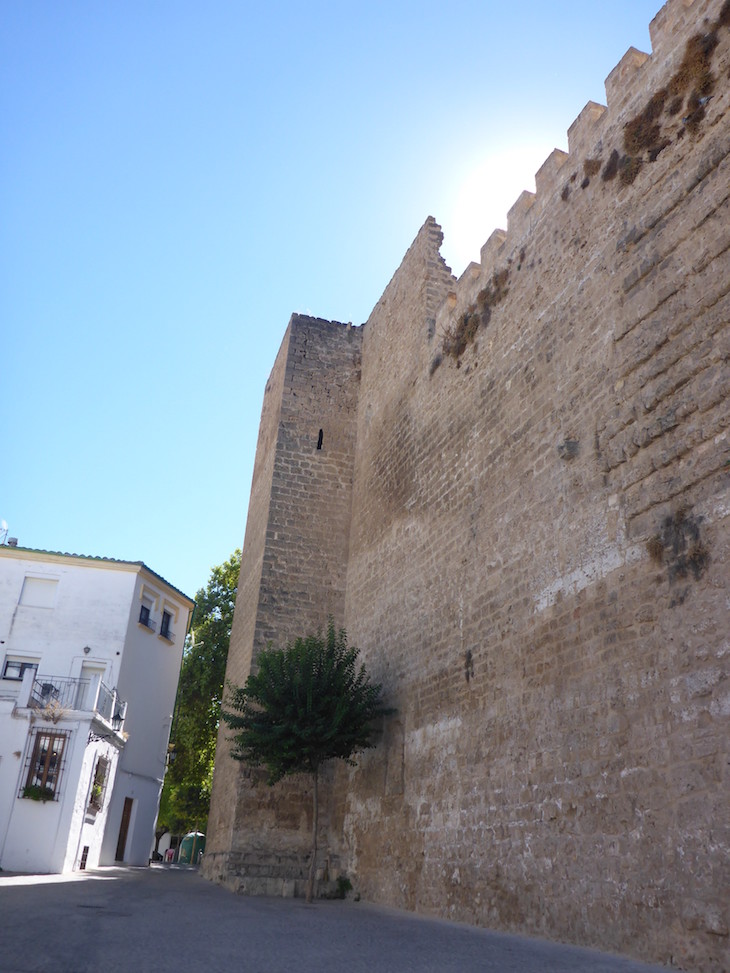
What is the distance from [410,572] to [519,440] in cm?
312

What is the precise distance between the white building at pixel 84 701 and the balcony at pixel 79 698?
0.11ft


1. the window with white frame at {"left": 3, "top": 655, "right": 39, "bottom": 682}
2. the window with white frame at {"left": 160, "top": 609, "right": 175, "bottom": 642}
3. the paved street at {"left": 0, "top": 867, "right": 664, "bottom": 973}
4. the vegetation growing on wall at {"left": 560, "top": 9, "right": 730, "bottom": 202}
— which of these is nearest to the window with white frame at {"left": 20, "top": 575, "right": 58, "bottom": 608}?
the window with white frame at {"left": 3, "top": 655, "right": 39, "bottom": 682}

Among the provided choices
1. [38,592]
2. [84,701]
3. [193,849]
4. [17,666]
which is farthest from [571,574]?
[193,849]

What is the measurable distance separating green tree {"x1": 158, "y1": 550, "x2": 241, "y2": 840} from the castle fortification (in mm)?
11121

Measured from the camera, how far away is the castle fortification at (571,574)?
217 inches

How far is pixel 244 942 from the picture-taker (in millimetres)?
5910

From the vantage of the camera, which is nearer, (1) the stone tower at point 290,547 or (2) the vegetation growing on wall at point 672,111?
(2) the vegetation growing on wall at point 672,111

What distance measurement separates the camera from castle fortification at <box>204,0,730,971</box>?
217 inches

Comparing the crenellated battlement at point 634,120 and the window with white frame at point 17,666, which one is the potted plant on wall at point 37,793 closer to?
the window with white frame at point 17,666

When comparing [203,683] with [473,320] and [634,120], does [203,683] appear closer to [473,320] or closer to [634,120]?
[473,320]

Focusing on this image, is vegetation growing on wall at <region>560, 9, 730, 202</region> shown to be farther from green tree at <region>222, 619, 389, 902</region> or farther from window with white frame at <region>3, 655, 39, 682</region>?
window with white frame at <region>3, 655, 39, 682</region>

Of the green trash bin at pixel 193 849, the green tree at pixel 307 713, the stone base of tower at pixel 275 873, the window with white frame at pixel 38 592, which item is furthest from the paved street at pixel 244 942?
the green trash bin at pixel 193 849

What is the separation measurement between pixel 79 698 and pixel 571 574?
14251mm

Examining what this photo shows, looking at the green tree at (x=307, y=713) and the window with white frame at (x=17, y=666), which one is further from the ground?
the window with white frame at (x=17, y=666)
